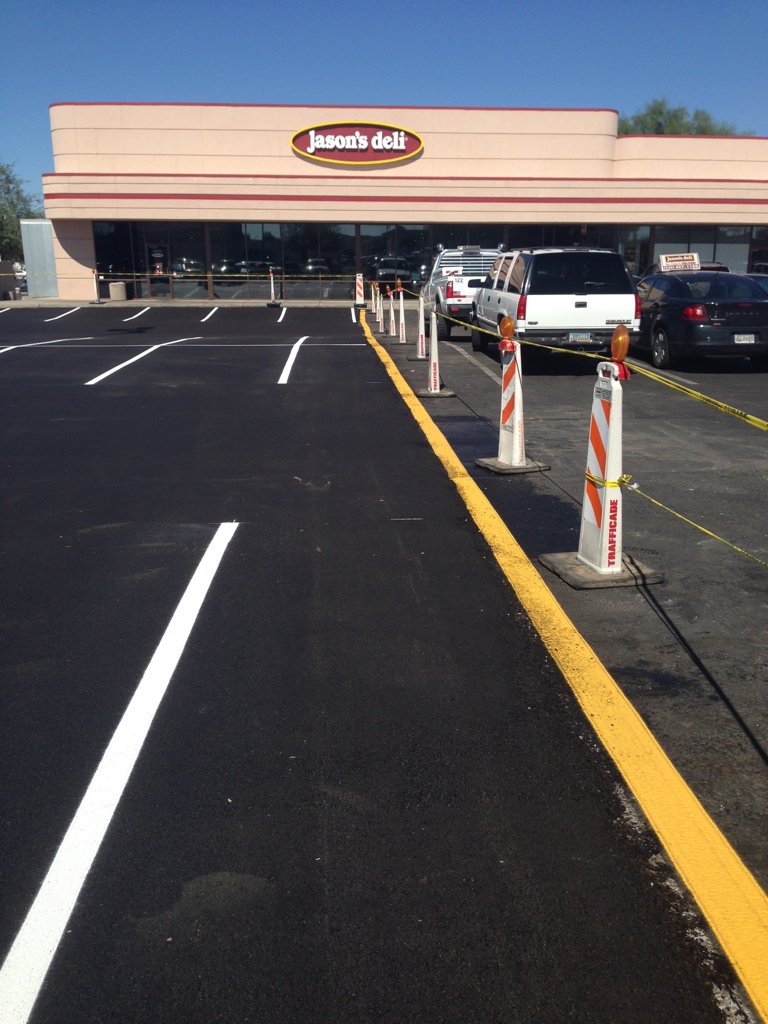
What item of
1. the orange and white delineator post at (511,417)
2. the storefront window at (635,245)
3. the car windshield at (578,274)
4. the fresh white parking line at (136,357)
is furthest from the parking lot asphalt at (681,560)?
the storefront window at (635,245)

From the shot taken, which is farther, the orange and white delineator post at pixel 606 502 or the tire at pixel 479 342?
the tire at pixel 479 342

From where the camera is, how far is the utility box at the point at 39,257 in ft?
A: 130

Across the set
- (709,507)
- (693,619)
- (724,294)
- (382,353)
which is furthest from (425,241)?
(693,619)

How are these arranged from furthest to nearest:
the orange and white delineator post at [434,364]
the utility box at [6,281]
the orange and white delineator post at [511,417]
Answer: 1. the utility box at [6,281]
2. the orange and white delineator post at [434,364]
3. the orange and white delineator post at [511,417]

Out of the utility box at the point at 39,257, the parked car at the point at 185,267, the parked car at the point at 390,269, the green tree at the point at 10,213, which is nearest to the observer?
the parked car at the point at 185,267

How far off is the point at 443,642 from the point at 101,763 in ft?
6.07

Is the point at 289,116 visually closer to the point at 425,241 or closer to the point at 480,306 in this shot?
the point at 425,241

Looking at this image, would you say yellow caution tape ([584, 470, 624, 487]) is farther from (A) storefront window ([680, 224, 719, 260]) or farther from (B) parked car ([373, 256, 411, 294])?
(A) storefront window ([680, 224, 719, 260])

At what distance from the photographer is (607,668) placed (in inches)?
181

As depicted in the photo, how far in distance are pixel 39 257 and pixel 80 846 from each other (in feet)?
135

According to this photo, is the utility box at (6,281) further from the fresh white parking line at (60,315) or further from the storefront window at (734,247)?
the storefront window at (734,247)

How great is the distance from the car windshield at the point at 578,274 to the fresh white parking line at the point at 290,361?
412 cm

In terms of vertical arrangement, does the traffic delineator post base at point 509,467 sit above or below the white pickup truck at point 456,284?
below

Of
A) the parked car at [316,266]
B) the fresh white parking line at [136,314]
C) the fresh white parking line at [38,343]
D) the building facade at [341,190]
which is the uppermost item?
the building facade at [341,190]
